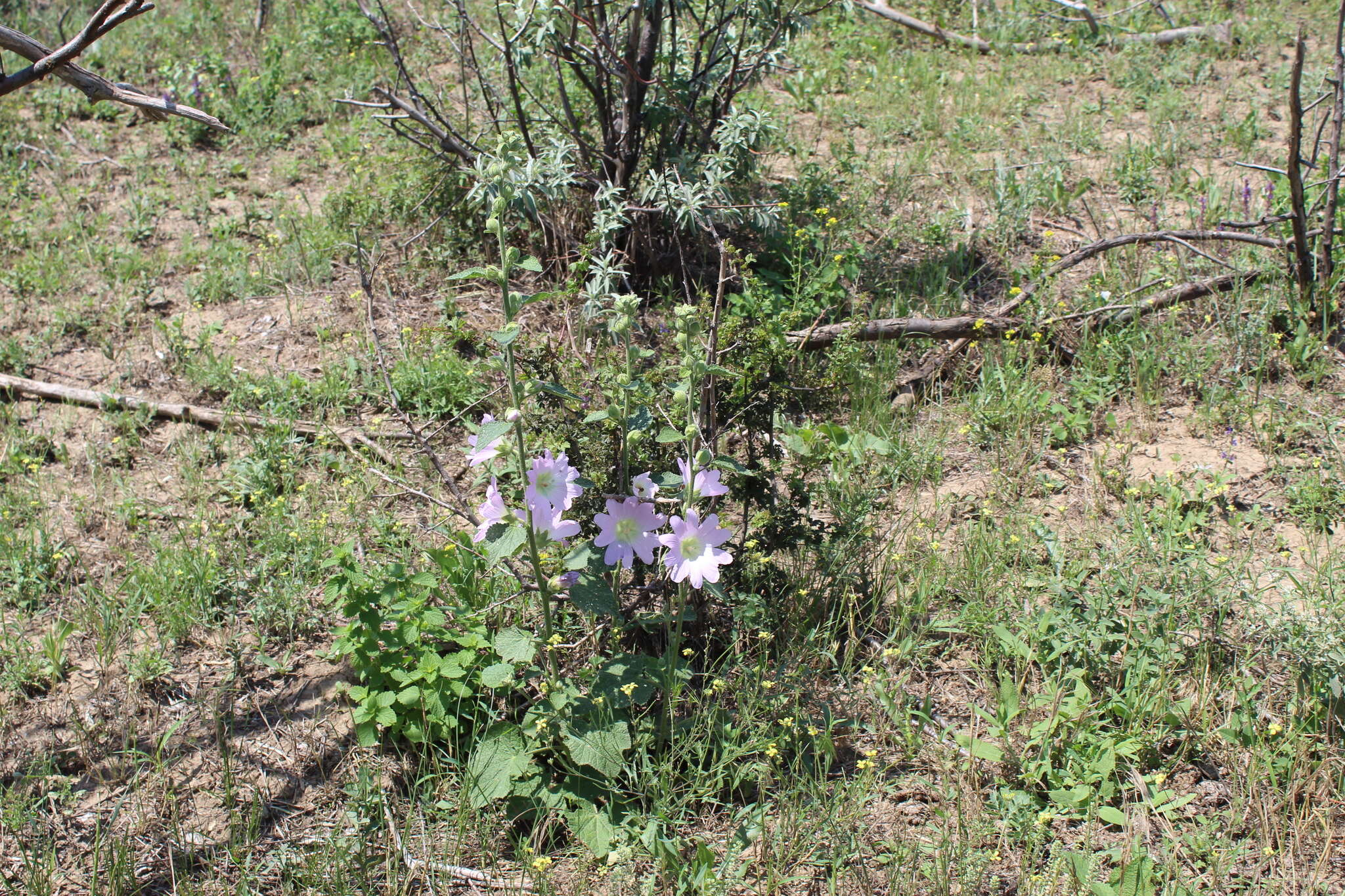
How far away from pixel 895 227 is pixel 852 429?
175 cm

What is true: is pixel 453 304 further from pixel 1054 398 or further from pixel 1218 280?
pixel 1218 280

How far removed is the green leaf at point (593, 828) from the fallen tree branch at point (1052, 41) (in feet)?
21.3

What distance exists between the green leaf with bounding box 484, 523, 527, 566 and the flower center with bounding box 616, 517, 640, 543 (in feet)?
0.75

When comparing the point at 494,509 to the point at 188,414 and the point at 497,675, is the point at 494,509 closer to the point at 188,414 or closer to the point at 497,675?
the point at 497,675

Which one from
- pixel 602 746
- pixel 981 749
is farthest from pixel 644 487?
pixel 981 749

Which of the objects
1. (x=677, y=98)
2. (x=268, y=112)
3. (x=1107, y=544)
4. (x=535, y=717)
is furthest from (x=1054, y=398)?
(x=268, y=112)

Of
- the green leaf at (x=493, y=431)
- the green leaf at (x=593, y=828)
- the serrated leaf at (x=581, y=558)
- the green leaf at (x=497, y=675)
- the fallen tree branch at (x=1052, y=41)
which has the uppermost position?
the fallen tree branch at (x=1052, y=41)

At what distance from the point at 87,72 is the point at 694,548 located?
2.13 metres

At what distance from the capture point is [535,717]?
2.55m

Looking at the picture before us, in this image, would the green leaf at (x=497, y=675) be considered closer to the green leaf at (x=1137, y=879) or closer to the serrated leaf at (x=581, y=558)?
the serrated leaf at (x=581, y=558)

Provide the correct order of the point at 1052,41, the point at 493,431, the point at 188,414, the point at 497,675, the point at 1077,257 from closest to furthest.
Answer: the point at 493,431 < the point at 497,675 < the point at 188,414 < the point at 1077,257 < the point at 1052,41

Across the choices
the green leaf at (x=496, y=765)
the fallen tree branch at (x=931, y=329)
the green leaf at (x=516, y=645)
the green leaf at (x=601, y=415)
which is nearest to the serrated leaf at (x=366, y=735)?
the green leaf at (x=496, y=765)

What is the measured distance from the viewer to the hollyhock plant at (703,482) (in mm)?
2453

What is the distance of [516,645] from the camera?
251 centimetres
